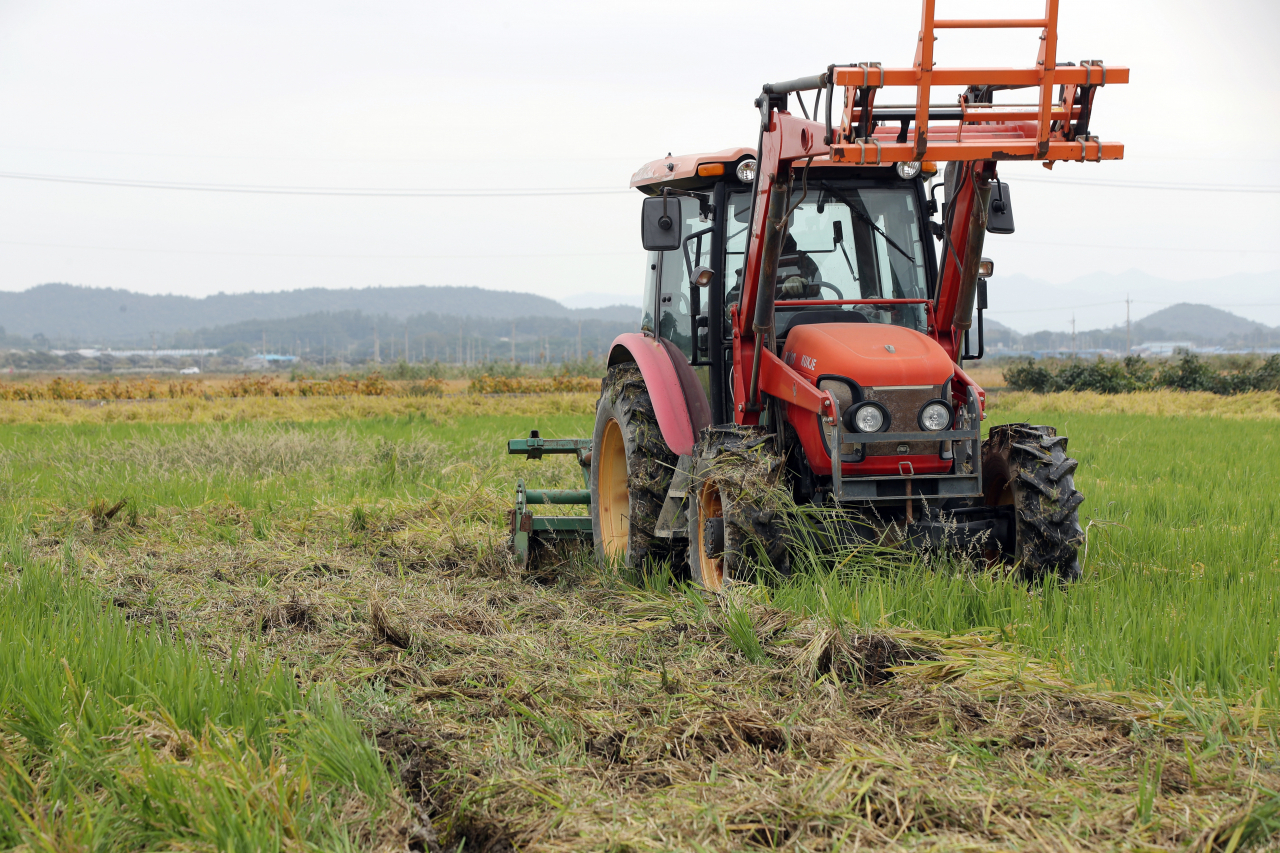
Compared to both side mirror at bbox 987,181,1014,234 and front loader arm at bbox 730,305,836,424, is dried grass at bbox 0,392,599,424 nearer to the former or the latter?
front loader arm at bbox 730,305,836,424

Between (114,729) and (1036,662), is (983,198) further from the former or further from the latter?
(114,729)

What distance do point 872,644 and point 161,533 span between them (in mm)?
5899

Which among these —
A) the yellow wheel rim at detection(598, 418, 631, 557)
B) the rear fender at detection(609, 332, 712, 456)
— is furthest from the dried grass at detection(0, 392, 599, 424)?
the rear fender at detection(609, 332, 712, 456)

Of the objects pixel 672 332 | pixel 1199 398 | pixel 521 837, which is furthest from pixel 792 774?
pixel 1199 398

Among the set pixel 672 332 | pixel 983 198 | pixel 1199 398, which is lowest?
pixel 1199 398

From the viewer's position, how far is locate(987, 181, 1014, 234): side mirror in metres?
5.30

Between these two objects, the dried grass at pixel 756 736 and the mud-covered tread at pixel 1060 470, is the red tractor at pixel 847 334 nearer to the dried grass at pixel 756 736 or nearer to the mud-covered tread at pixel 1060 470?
the mud-covered tread at pixel 1060 470

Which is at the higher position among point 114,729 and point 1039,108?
point 1039,108

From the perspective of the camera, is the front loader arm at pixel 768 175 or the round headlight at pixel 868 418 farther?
the round headlight at pixel 868 418

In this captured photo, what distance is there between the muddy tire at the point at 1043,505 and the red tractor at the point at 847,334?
0.01 m

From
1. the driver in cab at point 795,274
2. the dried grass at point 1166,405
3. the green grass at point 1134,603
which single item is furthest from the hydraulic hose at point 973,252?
the dried grass at point 1166,405

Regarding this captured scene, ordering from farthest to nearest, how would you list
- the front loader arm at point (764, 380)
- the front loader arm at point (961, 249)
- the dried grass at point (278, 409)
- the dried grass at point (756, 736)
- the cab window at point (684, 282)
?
the dried grass at point (278, 409) < the cab window at point (684, 282) < the front loader arm at point (961, 249) < the front loader arm at point (764, 380) < the dried grass at point (756, 736)

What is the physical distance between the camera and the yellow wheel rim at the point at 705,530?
16.7 ft

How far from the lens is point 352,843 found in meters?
2.66
